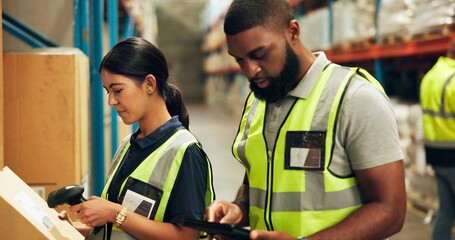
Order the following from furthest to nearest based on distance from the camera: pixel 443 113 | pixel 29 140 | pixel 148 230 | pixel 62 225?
pixel 443 113
pixel 29 140
pixel 62 225
pixel 148 230

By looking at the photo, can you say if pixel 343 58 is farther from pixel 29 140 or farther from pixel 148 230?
pixel 148 230

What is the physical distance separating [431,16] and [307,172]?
4.00 metres

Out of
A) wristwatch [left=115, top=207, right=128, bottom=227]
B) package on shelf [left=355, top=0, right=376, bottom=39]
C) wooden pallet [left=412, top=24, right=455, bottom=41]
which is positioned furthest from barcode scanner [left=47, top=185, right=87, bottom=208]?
package on shelf [left=355, top=0, right=376, bottom=39]

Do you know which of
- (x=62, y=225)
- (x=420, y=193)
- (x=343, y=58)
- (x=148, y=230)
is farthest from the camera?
(x=343, y=58)

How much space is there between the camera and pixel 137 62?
1.91 meters

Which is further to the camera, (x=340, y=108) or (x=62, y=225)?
(x=62, y=225)

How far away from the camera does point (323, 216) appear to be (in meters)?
1.53

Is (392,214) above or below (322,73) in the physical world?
below

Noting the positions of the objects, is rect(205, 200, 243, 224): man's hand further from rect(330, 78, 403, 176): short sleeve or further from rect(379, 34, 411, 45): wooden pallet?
rect(379, 34, 411, 45): wooden pallet

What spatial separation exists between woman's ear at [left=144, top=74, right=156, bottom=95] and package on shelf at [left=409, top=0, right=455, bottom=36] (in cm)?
360

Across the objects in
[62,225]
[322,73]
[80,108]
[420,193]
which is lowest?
[420,193]

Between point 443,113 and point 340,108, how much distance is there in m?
3.04

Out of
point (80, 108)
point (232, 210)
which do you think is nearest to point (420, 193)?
point (80, 108)

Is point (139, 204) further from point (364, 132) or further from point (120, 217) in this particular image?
point (364, 132)
